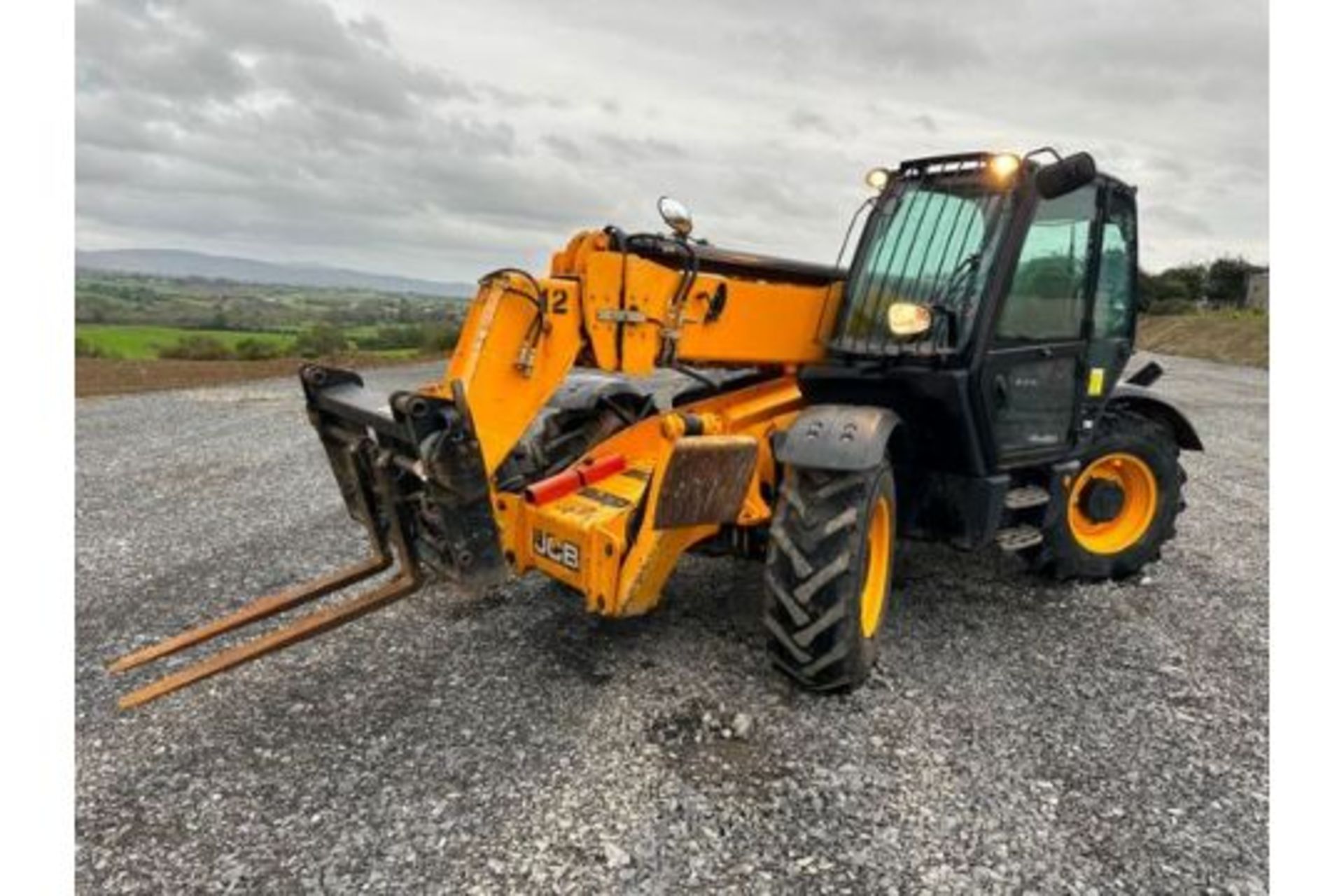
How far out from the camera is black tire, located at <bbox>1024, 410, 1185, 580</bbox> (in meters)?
5.40

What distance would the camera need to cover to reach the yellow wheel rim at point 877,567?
13.8 ft

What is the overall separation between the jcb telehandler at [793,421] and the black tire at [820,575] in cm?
1

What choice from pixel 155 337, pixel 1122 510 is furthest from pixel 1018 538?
pixel 155 337

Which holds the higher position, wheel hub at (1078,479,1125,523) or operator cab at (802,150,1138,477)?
operator cab at (802,150,1138,477)

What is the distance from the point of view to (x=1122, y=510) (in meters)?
5.83

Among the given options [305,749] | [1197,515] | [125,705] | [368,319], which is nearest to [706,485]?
[305,749]

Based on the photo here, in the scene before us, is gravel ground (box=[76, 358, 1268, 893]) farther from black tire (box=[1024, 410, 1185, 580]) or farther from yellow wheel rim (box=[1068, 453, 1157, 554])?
yellow wheel rim (box=[1068, 453, 1157, 554])

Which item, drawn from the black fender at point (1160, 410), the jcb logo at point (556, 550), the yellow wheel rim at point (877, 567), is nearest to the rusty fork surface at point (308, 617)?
the jcb logo at point (556, 550)

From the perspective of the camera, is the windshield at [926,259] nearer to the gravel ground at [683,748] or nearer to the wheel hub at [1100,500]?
the gravel ground at [683,748]

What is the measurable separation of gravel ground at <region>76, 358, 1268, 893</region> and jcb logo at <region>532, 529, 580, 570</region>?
628mm

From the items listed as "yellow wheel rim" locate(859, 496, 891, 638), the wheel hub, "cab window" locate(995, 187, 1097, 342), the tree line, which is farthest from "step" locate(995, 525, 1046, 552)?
the tree line

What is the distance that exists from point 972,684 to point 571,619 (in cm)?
205

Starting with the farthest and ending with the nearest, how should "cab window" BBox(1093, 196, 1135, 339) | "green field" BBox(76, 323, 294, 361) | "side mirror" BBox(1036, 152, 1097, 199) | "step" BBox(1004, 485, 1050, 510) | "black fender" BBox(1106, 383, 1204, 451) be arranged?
"green field" BBox(76, 323, 294, 361)
"black fender" BBox(1106, 383, 1204, 451)
"cab window" BBox(1093, 196, 1135, 339)
"step" BBox(1004, 485, 1050, 510)
"side mirror" BBox(1036, 152, 1097, 199)

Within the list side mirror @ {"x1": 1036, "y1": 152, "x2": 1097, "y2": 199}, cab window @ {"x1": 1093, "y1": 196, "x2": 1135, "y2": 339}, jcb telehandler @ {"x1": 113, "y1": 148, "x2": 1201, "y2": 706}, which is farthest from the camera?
cab window @ {"x1": 1093, "y1": 196, "x2": 1135, "y2": 339}
